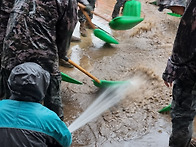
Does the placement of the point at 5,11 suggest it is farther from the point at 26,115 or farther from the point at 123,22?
the point at 123,22

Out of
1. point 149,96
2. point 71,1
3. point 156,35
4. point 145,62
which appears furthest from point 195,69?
point 156,35

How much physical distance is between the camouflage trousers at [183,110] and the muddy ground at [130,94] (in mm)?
544

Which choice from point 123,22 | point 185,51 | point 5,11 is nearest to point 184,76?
point 185,51

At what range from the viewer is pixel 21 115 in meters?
1.73

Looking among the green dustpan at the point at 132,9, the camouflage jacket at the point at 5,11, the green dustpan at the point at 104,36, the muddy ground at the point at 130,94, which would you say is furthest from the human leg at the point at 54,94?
the green dustpan at the point at 132,9

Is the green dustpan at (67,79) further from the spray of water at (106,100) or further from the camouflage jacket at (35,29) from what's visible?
the camouflage jacket at (35,29)

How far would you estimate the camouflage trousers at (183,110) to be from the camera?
8.51 ft

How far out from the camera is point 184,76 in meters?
2.53

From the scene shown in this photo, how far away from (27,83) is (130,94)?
9.04 ft

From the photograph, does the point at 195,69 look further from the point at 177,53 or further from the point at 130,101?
the point at 130,101

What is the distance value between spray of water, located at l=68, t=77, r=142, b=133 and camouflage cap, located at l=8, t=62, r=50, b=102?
1909mm

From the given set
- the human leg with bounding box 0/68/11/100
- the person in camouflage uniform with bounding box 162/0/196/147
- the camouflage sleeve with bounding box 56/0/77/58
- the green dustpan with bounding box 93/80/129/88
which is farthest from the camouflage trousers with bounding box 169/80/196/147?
the human leg with bounding box 0/68/11/100

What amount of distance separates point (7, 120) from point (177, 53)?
5.20ft

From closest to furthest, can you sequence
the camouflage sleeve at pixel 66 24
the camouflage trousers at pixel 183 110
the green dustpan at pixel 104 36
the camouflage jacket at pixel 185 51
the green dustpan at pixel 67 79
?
Answer: the camouflage jacket at pixel 185 51, the camouflage trousers at pixel 183 110, the camouflage sleeve at pixel 66 24, the green dustpan at pixel 67 79, the green dustpan at pixel 104 36
